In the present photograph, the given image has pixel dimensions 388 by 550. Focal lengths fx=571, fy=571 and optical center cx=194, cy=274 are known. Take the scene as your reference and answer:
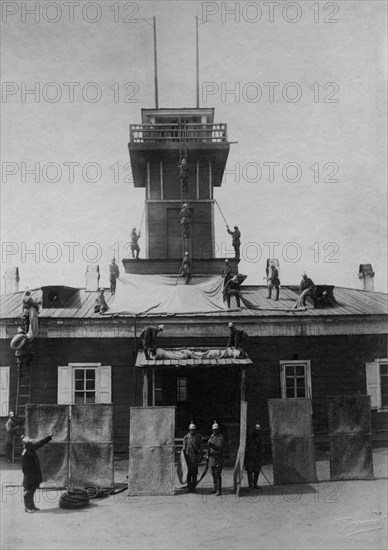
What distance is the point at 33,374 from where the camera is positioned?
19672mm

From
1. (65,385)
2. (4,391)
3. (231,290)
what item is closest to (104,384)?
(65,385)

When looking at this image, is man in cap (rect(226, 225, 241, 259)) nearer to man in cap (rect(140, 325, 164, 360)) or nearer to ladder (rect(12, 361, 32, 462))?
man in cap (rect(140, 325, 164, 360))

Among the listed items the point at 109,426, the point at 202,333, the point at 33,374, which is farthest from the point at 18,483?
the point at 202,333

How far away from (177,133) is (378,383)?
560 inches

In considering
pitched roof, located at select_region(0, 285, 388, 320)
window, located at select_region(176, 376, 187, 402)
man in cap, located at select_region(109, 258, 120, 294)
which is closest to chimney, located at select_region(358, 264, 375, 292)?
pitched roof, located at select_region(0, 285, 388, 320)

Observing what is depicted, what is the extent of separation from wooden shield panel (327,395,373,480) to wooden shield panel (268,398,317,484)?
0.58 meters

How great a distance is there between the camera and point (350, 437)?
14852mm

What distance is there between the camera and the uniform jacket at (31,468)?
13162 millimetres

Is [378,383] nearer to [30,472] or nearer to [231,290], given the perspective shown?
[231,290]

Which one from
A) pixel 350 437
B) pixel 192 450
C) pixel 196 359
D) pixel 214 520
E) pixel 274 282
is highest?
pixel 274 282

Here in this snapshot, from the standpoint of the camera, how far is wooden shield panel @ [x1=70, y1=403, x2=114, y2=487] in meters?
14.6

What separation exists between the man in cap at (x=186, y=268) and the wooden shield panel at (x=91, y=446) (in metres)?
9.59

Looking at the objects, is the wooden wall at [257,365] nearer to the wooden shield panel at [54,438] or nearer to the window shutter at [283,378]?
the window shutter at [283,378]

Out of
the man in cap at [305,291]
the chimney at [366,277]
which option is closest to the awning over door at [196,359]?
the man in cap at [305,291]
